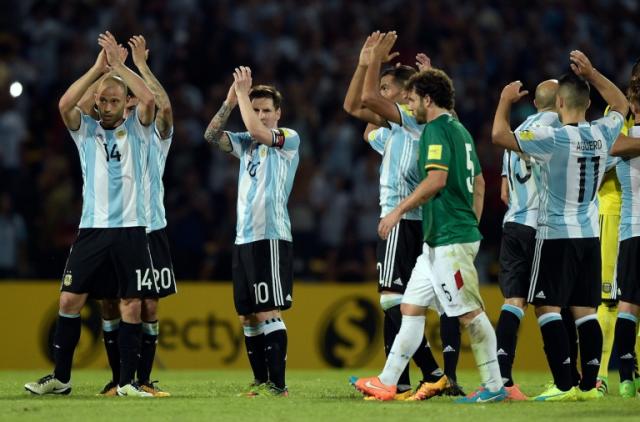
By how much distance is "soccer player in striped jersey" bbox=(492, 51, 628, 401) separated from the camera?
29.7 feet

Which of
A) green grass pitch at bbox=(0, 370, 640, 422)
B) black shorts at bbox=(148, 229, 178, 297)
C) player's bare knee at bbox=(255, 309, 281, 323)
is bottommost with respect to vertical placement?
green grass pitch at bbox=(0, 370, 640, 422)

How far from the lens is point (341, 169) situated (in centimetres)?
1758

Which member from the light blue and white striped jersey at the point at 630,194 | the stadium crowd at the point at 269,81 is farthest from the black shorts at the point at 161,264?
the stadium crowd at the point at 269,81

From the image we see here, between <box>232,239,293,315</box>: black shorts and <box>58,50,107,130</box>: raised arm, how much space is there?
1639 millimetres

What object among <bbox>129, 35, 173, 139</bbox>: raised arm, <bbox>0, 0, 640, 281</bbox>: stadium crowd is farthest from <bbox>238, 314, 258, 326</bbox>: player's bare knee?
<bbox>0, 0, 640, 281</bbox>: stadium crowd

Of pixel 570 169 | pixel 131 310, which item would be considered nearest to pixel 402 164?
pixel 570 169

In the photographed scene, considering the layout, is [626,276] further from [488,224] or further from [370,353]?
[488,224]

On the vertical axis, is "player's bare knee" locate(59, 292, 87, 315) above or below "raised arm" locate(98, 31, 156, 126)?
below

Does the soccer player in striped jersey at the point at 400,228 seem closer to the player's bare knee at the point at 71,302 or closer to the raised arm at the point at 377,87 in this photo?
the raised arm at the point at 377,87

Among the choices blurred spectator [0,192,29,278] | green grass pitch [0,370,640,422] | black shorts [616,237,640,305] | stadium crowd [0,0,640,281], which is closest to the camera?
green grass pitch [0,370,640,422]

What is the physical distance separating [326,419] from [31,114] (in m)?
10.1

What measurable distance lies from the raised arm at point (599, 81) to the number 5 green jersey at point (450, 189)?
1236 mm

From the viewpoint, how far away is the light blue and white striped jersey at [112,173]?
31.1 feet

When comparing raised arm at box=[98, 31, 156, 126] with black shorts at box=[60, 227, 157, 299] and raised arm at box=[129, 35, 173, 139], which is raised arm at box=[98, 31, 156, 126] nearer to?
raised arm at box=[129, 35, 173, 139]
